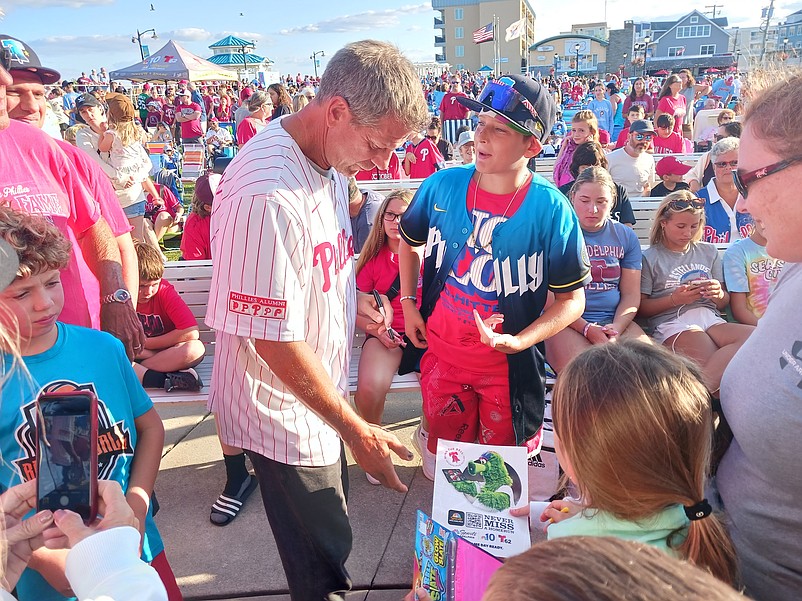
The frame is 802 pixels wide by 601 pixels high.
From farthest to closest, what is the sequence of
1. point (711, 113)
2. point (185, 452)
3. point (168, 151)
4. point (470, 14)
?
point (470, 14)
point (168, 151)
point (711, 113)
point (185, 452)

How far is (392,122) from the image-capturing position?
166cm

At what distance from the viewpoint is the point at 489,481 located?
1971 millimetres

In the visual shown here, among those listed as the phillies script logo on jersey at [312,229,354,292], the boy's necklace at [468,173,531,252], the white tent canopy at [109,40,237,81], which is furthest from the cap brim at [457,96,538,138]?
the white tent canopy at [109,40,237,81]

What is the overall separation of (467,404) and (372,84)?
154 centimetres

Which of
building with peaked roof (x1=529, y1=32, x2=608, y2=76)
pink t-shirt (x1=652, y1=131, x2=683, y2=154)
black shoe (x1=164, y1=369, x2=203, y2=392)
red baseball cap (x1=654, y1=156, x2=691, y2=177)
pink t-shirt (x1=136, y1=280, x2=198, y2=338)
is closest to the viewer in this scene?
black shoe (x1=164, y1=369, x2=203, y2=392)

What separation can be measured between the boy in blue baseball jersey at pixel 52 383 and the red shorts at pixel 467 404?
1.27 m

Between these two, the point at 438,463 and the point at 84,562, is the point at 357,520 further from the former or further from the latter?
the point at 84,562

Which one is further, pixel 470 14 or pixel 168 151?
pixel 470 14

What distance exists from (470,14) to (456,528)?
8601cm

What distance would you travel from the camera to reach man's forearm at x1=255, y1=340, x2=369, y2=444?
63.5 inches

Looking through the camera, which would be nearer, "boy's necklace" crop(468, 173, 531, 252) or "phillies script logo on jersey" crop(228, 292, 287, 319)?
"phillies script logo on jersey" crop(228, 292, 287, 319)

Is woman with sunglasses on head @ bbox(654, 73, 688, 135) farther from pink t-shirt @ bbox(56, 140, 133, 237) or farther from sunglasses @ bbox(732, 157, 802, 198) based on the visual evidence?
pink t-shirt @ bbox(56, 140, 133, 237)

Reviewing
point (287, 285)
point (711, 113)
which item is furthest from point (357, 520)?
point (711, 113)

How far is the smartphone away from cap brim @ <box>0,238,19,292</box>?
1.37ft
